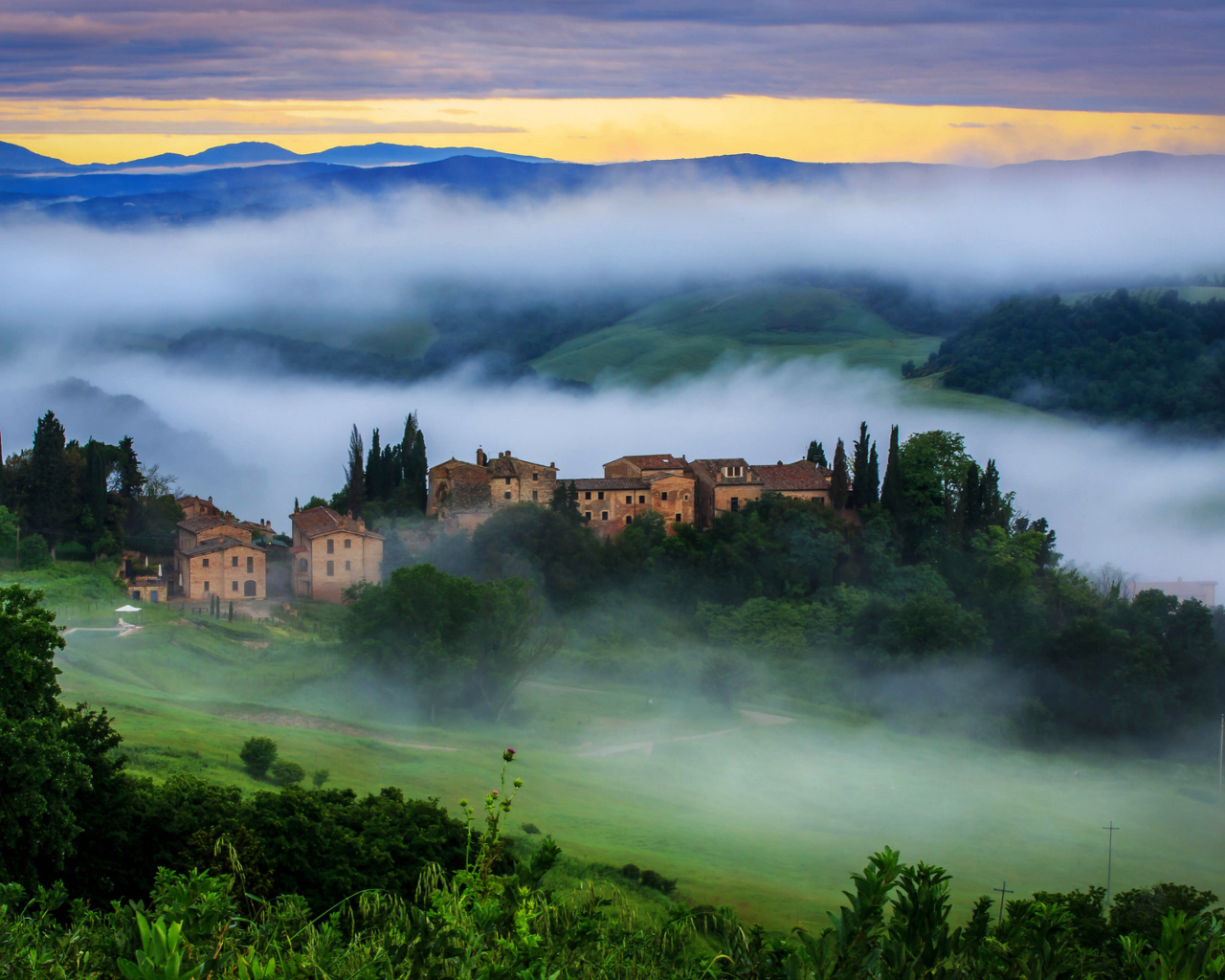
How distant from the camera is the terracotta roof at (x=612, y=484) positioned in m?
64.1

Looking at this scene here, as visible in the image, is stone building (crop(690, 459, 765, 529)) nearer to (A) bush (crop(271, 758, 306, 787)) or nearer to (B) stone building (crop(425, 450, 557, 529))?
(B) stone building (crop(425, 450, 557, 529))

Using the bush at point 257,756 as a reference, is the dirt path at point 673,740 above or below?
below

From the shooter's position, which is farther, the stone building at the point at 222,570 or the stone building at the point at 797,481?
the stone building at the point at 797,481

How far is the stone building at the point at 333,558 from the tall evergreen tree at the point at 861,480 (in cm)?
2396

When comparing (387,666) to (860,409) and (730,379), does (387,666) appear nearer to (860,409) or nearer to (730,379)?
(860,409)

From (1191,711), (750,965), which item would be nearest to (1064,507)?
(1191,711)

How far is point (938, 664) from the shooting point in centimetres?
5700

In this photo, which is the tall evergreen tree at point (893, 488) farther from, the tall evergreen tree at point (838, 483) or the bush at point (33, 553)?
the bush at point (33, 553)

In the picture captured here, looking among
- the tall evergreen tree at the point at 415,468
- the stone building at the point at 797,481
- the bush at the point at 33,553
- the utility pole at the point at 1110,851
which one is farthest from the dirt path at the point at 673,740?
the bush at the point at 33,553

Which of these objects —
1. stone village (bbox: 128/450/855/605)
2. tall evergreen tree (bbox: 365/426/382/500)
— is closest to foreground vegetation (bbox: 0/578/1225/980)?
stone village (bbox: 128/450/855/605)

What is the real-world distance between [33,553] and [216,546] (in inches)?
290

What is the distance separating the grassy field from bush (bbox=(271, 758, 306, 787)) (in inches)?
37.1

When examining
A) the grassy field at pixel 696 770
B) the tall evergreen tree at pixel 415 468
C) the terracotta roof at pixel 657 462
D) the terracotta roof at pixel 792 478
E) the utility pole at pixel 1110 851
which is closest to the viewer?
the grassy field at pixel 696 770

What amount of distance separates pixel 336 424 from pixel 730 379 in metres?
54.3
